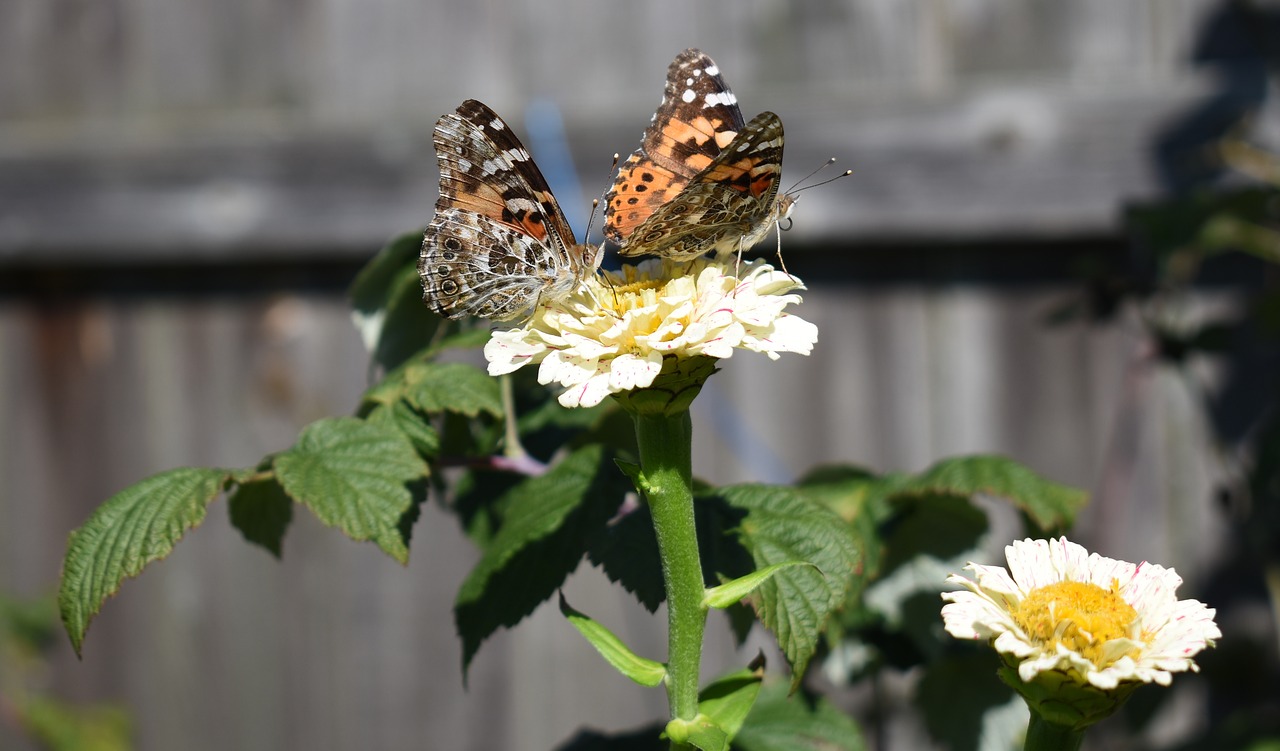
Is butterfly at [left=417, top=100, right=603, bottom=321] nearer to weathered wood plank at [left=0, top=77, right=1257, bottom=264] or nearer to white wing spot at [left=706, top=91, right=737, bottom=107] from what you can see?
white wing spot at [left=706, top=91, right=737, bottom=107]

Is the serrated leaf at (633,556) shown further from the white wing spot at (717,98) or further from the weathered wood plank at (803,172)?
the weathered wood plank at (803,172)

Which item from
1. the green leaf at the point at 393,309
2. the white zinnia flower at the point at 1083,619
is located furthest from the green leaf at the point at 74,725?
the white zinnia flower at the point at 1083,619

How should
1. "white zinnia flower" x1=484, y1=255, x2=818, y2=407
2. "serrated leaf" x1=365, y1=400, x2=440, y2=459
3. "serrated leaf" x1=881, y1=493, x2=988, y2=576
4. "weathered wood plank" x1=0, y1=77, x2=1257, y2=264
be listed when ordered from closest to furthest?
"white zinnia flower" x1=484, y1=255, x2=818, y2=407
"serrated leaf" x1=365, y1=400, x2=440, y2=459
"serrated leaf" x1=881, y1=493, x2=988, y2=576
"weathered wood plank" x1=0, y1=77, x2=1257, y2=264

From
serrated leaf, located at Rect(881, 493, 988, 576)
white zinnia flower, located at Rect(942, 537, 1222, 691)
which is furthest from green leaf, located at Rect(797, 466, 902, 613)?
white zinnia flower, located at Rect(942, 537, 1222, 691)

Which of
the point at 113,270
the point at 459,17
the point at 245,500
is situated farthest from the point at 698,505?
the point at 113,270

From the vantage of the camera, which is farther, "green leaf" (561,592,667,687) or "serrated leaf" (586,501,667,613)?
"serrated leaf" (586,501,667,613)

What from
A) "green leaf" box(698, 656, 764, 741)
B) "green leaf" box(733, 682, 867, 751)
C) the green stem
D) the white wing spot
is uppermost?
the white wing spot

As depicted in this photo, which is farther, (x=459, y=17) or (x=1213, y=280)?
(x=459, y=17)

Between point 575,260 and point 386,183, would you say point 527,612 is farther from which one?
point 386,183
